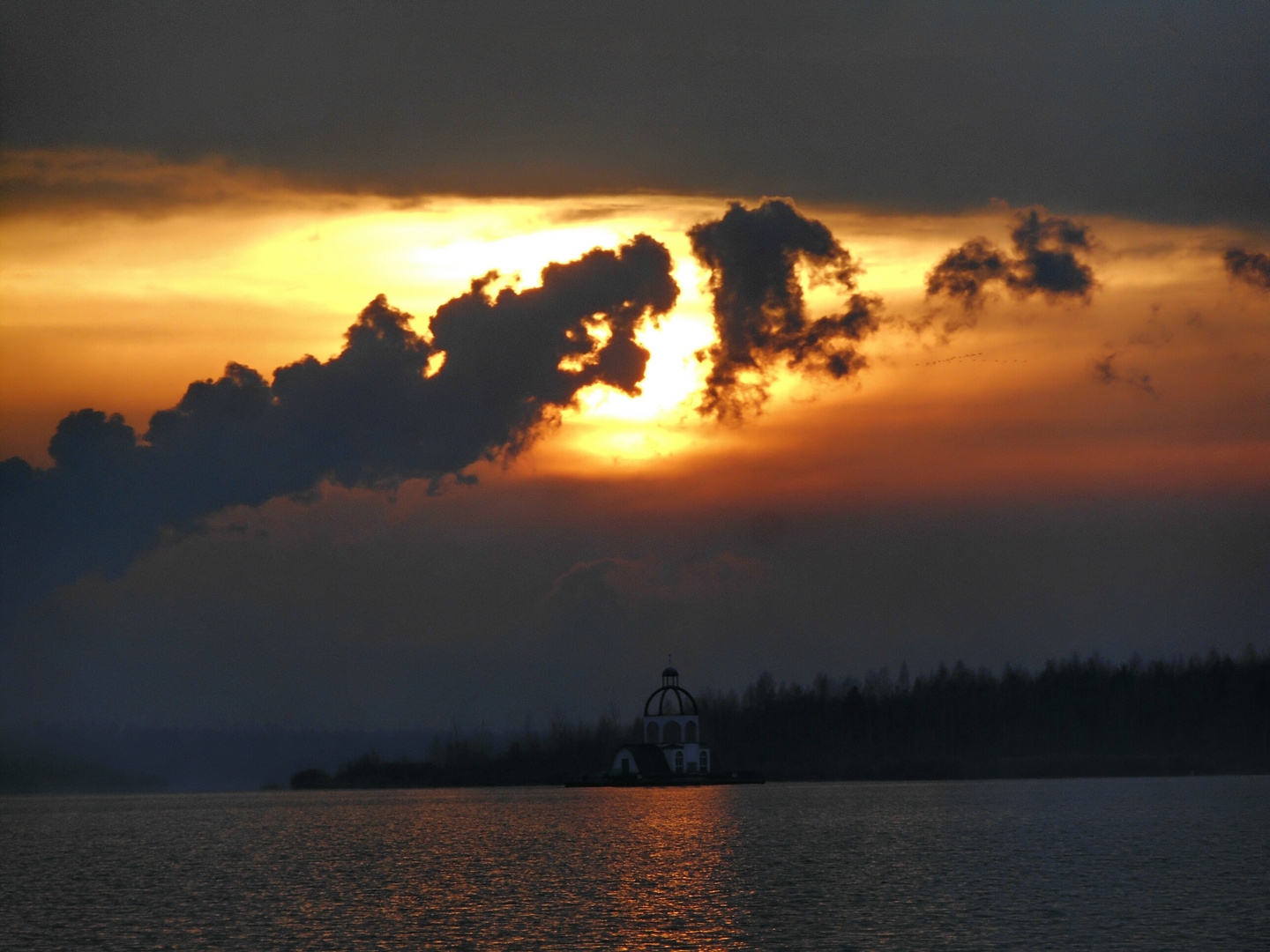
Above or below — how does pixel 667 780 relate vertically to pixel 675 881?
above

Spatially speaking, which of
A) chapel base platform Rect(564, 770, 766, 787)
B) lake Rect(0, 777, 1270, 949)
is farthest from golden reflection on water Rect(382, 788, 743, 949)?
chapel base platform Rect(564, 770, 766, 787)

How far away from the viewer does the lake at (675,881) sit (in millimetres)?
47688

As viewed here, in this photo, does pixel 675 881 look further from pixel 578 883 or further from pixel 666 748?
pixel 666 748

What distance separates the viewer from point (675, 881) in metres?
65.3

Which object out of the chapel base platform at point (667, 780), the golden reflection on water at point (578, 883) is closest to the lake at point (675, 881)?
the golden reflection on water at point (578, 883)

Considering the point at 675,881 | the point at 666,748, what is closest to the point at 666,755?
the point at 666,748

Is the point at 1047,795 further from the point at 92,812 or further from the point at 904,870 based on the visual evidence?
the point at 92,812

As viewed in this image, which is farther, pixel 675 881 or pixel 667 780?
pixel 667 780

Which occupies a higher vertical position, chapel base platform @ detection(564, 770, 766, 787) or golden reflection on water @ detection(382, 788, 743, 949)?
chapel base platform @ detection(564, 770, 766, 787)

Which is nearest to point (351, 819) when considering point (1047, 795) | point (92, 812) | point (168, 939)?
point (92, 812)

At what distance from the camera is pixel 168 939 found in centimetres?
4781

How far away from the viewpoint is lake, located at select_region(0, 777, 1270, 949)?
4769 cm

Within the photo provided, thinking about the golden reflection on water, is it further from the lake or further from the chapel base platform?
the chapel base platform

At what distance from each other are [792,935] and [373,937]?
47.6 feet
